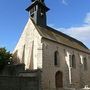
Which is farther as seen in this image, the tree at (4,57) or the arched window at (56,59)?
the arched window at (56,59)

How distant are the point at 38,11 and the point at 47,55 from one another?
8132 mm

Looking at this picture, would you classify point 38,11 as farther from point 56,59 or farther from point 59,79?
point 59,79

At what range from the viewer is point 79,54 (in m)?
31.7

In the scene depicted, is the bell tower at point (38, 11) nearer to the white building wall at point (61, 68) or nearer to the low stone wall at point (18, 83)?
the white building wall at point (61, 68)

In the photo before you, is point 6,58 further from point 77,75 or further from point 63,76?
point 77,75

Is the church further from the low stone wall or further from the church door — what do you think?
the low stone wall

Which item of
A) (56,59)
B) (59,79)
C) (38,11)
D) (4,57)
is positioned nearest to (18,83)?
(4,57)

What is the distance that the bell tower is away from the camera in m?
29.0

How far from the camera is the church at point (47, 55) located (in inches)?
975

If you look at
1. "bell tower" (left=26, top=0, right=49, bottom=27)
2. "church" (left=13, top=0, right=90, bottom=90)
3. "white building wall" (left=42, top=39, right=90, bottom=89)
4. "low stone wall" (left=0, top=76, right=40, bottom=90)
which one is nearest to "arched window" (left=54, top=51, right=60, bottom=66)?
"church" (left=13, top=0, right=90, bottom=90)

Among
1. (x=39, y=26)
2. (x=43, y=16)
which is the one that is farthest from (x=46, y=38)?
(x=43, y=16)

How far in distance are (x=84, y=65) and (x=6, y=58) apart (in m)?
14.5

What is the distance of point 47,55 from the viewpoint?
25344 millimetres

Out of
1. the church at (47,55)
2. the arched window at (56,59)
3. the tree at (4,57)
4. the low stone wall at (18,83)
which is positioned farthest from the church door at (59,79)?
the low stone wall at (18,83)
